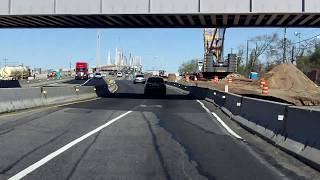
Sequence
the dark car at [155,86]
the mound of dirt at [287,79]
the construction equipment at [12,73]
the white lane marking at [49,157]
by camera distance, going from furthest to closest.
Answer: the construction equipment at [12,73] → the mound of dirt at [287,79] → the dark car at [155,86] → the white lane marking at [49,157]

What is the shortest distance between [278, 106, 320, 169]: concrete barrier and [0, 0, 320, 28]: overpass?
18373mm

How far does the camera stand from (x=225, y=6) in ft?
102

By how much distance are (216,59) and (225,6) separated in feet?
136

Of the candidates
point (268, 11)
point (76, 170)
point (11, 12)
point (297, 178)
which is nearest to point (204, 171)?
point (297, 178)

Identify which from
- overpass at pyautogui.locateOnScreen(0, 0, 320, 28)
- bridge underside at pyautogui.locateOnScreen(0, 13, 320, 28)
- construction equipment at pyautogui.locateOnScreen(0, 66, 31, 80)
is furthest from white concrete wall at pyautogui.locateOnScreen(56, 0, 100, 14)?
construction equipment at pyautogui.locateOnScreen(0, 66, 31, 80)

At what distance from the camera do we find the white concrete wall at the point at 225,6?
30891 mm

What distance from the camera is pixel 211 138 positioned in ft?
50.4

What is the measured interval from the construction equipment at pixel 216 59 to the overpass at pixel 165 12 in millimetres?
32190

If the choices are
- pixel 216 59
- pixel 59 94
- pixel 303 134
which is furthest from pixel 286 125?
pixel 216 59

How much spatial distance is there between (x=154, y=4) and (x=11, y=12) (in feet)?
27.5

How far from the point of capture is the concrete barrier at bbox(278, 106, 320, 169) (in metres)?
10.9

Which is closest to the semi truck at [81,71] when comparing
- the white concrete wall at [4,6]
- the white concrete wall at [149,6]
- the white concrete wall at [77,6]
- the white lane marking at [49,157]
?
the white concrete wall at [4,6]

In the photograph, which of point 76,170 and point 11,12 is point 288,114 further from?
point 11,12

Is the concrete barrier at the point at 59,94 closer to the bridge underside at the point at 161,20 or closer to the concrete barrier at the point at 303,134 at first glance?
the bridge underside at the point at 161,20
